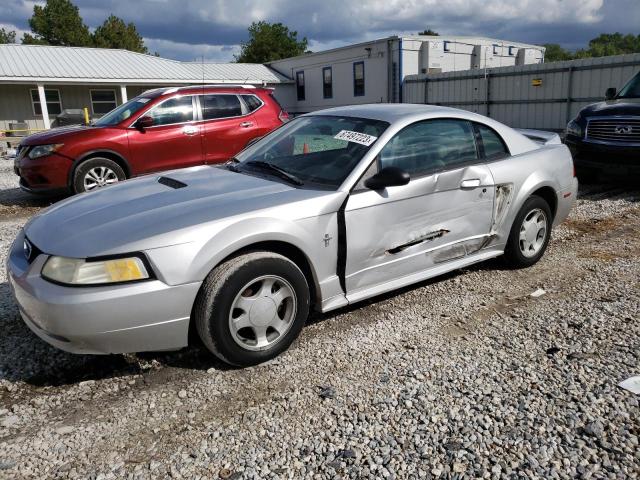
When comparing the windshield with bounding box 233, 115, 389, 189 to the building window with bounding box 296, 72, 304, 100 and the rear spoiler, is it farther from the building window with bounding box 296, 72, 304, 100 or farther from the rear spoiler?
the building window with bounding box 296, 72, 304, 100

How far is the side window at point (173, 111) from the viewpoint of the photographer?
8297 millimetres

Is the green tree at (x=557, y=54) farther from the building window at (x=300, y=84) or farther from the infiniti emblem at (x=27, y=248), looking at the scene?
the infiniti emblem at (x=27, y=248)

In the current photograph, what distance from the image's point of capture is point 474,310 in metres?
4.03

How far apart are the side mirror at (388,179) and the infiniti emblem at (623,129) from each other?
6.00m

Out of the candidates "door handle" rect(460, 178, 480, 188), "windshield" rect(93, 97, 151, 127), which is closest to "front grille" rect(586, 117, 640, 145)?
"door handle" rect(460, 178, 480, 188)

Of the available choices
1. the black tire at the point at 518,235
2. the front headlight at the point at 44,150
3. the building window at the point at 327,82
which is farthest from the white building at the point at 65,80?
the black tire at the point at 518,235

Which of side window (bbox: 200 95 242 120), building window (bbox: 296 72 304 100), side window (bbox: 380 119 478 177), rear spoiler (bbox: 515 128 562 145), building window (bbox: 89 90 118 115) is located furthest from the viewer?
building window (bbox: 296 72 304 100)

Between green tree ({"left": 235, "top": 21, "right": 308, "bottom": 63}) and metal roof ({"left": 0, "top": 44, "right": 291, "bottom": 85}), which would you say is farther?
green tree ({"left": 235, "top": 21, "right": 308, "bottom": 63})

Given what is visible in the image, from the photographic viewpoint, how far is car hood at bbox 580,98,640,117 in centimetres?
788

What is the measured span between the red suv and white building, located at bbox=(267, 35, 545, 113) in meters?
15.1

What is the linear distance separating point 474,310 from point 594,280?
1.36 meters

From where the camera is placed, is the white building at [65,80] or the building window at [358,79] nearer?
the white building at [65,80]

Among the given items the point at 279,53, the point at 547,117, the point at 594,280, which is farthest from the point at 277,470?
the point at 279,53

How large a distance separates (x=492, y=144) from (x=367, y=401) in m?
2.65
